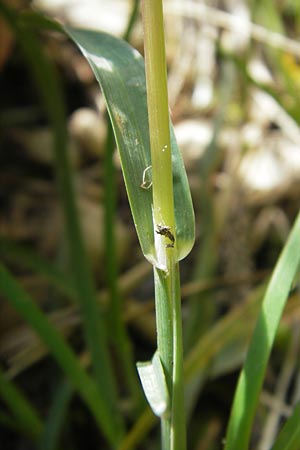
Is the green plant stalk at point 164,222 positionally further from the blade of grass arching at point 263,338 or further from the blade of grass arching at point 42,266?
the blade of grass arching at point 42,266

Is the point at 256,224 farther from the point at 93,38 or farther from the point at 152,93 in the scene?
the point at 152,93

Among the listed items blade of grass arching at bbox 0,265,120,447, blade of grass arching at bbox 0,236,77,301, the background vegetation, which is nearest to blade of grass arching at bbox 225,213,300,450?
the background vegetation

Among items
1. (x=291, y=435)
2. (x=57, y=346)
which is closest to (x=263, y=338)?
(x=291, y=435)

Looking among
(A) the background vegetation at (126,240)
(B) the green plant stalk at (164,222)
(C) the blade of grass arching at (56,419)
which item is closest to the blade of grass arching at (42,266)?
(A) the background vegetation at (126,240)

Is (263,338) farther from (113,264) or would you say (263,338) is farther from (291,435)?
(113,264)

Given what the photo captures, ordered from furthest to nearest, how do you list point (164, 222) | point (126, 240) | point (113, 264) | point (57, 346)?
point (126, 240)
point (113, 264)
point (57, 346)
point (164, 222)
